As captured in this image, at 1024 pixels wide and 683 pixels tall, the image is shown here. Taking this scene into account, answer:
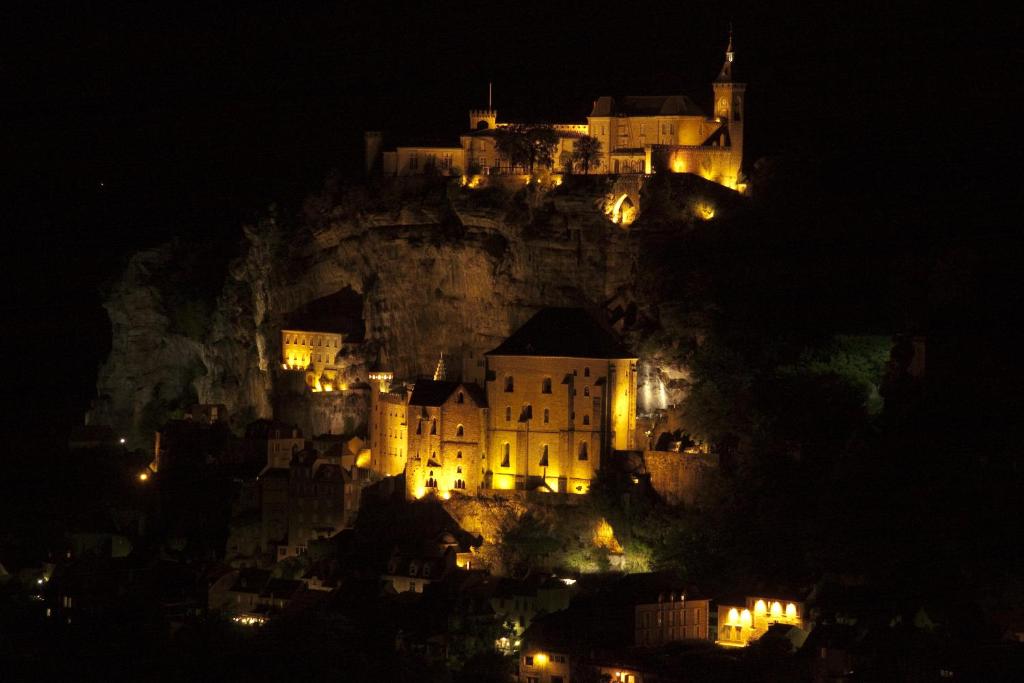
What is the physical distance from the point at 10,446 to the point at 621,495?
45660mm

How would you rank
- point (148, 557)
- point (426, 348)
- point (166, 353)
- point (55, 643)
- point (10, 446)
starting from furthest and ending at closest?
point (10, 446)
point (166, 353)
point (426, 348)
point (148, 557)
point (55, 643)

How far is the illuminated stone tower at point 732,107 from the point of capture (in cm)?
9750

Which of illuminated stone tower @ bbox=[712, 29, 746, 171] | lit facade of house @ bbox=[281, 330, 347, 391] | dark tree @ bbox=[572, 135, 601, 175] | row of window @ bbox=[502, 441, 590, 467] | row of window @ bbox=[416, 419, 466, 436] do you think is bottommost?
row of window @ bbox=[502, 441, 590, 467]

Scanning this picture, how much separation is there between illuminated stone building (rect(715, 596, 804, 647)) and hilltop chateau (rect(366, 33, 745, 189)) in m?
25.1

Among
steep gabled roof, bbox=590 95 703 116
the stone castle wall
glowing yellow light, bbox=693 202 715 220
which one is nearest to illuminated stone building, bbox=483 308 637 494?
the stone castle wall

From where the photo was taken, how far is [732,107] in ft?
321

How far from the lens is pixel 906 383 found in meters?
84.1

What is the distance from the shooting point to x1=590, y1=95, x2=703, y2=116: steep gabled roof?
3841 inches

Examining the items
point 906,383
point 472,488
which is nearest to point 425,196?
point 472,488

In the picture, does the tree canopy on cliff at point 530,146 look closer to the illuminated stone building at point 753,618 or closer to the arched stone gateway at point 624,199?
the arched stone gateway at point 624,199

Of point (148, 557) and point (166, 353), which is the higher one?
point (166, 353)

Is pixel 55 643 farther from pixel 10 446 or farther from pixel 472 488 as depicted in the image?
pixel 10 446

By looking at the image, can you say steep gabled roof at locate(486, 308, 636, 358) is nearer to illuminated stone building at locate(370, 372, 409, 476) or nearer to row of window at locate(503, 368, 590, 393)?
row of window at locate(503, 368, 590, 393)

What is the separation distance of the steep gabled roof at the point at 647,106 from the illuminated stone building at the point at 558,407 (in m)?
14.2
